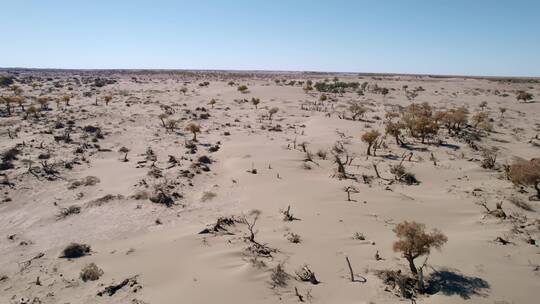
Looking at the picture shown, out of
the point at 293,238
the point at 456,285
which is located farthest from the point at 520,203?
the point at 293,238

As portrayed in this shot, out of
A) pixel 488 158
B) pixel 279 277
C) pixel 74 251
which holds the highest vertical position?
pixel 488 158

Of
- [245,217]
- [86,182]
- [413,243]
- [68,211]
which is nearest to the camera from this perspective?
[413,243]

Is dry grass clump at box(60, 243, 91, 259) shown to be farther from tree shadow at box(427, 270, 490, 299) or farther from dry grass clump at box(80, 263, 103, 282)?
tree shadow at box(427, 270, 490, 299)

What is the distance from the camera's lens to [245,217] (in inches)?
434

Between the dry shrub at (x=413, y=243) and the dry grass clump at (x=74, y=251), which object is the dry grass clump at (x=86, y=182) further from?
the dry shrub at (x=413, y=243)

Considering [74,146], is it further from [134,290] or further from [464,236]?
[464,236]

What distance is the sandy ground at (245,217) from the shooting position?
7.57 metres

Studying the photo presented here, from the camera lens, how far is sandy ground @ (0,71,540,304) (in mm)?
7574

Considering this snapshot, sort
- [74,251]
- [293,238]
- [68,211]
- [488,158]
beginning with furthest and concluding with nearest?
[488,158]
[68,211]
[293,238]
[74,251]

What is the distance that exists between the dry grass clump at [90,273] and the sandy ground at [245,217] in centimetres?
15

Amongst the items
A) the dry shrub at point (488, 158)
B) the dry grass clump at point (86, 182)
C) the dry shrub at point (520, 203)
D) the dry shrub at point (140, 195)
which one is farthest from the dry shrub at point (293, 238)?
the dry shrub at point (488, 158)

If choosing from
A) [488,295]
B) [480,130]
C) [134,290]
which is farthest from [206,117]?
[488,295]

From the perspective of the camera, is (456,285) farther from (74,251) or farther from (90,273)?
(74,251)

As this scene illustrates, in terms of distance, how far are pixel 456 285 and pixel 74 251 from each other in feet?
28.3
